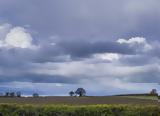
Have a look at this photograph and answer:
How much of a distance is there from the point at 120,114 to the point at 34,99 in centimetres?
992

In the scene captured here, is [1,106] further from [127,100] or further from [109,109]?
[127,100]

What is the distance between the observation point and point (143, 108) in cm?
3033

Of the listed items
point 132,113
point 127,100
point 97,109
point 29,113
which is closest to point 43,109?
point 29,113

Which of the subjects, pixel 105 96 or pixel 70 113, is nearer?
pixel 70 113

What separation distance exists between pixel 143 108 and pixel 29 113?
699 centimetres

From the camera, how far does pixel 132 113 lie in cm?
3020

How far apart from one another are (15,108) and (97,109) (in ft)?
17.0

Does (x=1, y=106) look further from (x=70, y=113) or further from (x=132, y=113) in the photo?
(x=132, y=113)

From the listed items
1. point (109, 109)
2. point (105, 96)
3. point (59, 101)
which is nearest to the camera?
point (109, 109)

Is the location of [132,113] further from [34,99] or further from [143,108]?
[34,99]

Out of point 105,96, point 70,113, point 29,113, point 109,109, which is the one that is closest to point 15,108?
point 29,113

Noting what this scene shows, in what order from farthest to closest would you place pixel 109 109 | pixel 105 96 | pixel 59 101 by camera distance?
pixel 105 96
pixel 59 101
pixel 109 109

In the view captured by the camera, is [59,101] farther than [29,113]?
Yes

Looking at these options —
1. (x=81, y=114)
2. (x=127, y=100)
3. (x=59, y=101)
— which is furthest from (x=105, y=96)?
(x=81, y=114)
